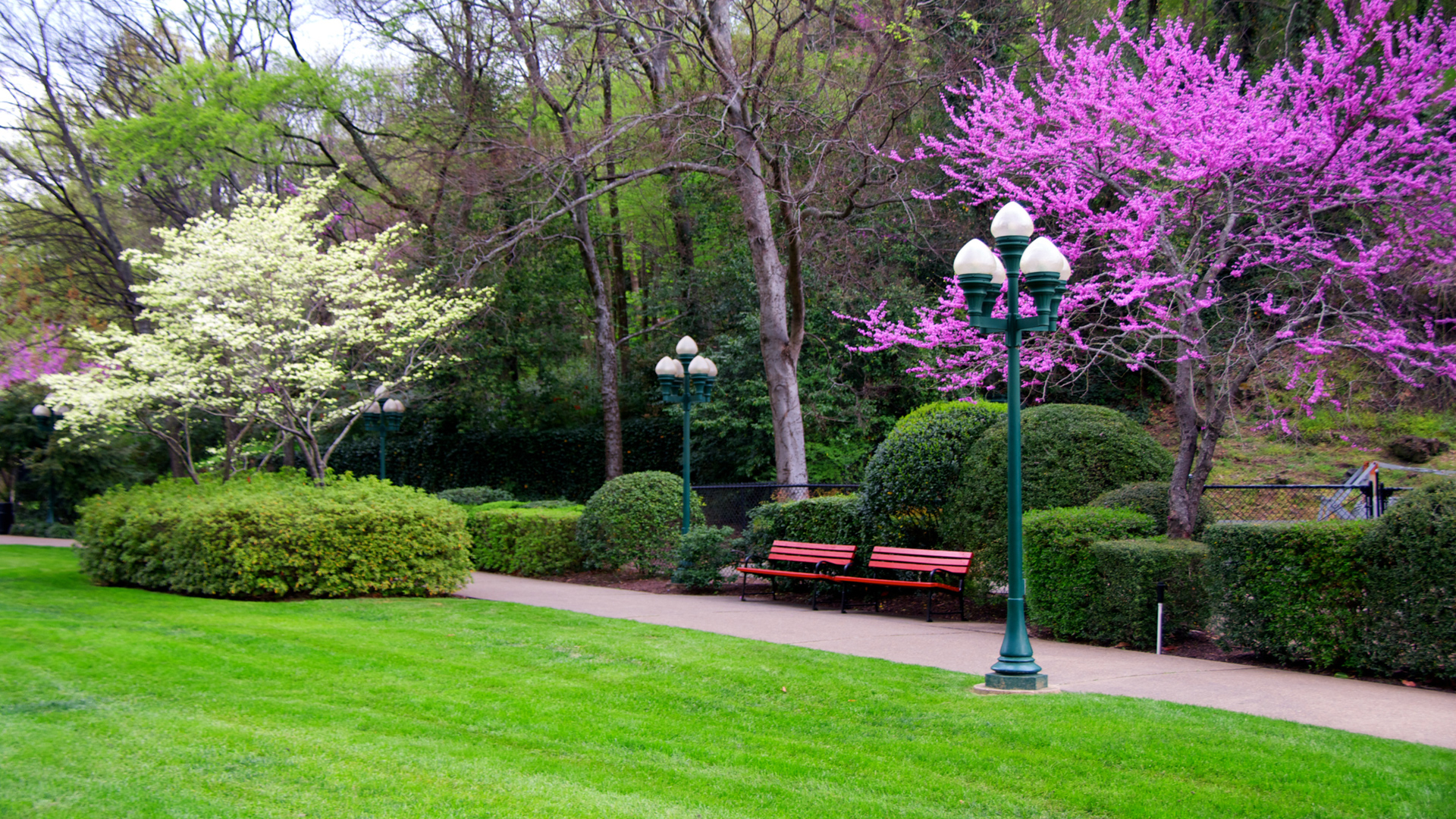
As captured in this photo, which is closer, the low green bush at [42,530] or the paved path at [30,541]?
the paved path at [30,541]

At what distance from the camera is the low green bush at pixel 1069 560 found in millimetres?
9945

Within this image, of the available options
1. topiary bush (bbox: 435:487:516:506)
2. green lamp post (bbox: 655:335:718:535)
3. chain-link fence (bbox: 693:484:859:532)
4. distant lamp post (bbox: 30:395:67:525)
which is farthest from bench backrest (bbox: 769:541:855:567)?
distant lamp post (bbox: 30:395:67:525)

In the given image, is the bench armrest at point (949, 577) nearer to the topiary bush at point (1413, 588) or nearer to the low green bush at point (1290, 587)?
the low green bush at point (1290, 587)

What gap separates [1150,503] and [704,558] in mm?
6537

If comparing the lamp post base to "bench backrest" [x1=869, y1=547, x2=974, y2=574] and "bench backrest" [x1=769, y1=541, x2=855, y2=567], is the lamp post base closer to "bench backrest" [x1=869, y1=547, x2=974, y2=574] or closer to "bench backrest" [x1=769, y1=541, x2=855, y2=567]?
"bench backrest" [x1=869, y1=547, x2=974, y2=574]

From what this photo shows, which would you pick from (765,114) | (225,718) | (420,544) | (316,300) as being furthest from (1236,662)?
(316,300)

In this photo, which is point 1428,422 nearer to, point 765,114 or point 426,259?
point 765,114

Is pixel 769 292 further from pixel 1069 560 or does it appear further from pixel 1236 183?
pixel 1069 560

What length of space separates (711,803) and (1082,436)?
24.8ft

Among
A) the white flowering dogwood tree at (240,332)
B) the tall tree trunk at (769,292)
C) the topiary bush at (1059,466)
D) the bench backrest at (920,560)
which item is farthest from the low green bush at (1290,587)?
the white flowering dogwood tree at (240,332)

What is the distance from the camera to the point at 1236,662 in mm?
8961

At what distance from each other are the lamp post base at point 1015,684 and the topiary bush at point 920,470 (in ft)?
15.1

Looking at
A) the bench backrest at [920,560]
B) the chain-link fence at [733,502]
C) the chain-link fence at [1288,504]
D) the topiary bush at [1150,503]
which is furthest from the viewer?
the chain-link fence at [733,502]

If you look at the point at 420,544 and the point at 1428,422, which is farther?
the point at 1428,422
